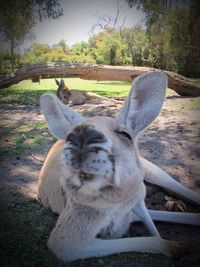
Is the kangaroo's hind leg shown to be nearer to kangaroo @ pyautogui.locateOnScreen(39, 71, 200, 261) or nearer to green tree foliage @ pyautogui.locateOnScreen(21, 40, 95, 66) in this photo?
kangaroo @ pyautogui.locateOnScreen(39, 71, 200, 261)

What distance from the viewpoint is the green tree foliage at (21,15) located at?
293cm

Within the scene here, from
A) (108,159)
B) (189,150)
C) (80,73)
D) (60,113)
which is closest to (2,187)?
(60,113)

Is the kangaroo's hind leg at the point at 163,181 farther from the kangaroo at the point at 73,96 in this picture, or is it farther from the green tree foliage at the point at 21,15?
the kangaroo at the point at 73,96

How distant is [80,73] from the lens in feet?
24.0

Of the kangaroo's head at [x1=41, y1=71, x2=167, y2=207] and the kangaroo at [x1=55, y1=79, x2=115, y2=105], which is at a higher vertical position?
the kangaroo's head at [x1=41, y1=71, x2=167, y2=207]

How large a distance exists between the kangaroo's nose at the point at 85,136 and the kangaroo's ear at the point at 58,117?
0.62 metres

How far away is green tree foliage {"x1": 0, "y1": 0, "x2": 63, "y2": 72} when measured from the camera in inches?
115

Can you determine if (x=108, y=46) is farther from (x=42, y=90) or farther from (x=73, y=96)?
(x=42, y=90)

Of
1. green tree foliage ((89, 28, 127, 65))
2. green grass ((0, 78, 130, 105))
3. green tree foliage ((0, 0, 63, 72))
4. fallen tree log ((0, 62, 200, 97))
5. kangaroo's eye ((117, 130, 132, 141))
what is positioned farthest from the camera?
fallen tree log ((0, 62, 200, 97))

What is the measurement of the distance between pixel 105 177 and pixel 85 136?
9.4 inches

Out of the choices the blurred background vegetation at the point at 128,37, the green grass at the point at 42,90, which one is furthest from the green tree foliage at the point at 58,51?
the green grass at the point at 42,90

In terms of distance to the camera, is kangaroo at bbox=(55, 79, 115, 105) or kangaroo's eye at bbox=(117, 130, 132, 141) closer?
kangaroo's eye at bbox=(117, 130, 132, 141)

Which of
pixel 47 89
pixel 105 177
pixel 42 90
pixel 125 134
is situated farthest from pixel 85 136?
pixel 47 89

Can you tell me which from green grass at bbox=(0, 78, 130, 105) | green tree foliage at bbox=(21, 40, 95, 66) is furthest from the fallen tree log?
green tree foliage at bbox=(21, 40, 95, 66)
